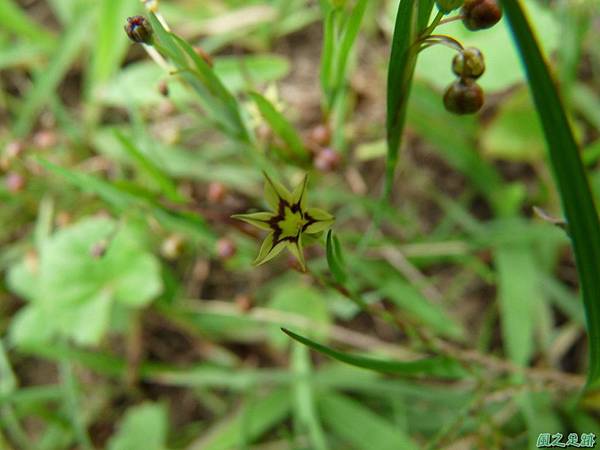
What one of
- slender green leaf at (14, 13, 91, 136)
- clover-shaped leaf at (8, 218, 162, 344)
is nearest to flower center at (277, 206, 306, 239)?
clover-shaped leaf at (8, 218, 162, 344)

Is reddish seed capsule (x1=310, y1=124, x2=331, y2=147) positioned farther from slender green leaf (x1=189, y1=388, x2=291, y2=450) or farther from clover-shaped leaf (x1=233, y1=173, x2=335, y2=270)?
slender green leaf (x1=189, y1=388, x2=291, y2=450)

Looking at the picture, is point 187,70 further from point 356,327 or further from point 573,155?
point 356,327

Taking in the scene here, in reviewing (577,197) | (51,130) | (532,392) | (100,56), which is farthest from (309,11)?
(577,197)

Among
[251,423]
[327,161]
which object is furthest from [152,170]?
[251,423]

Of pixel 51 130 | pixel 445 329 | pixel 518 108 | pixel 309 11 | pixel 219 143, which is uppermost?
pixel 51 130

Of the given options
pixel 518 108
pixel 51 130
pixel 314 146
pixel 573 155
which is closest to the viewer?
pixel 573 155

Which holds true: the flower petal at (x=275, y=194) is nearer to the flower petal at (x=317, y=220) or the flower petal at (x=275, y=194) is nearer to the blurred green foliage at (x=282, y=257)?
the flower petal at (x=317, y=220)

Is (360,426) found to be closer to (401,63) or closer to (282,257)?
(282,257)
